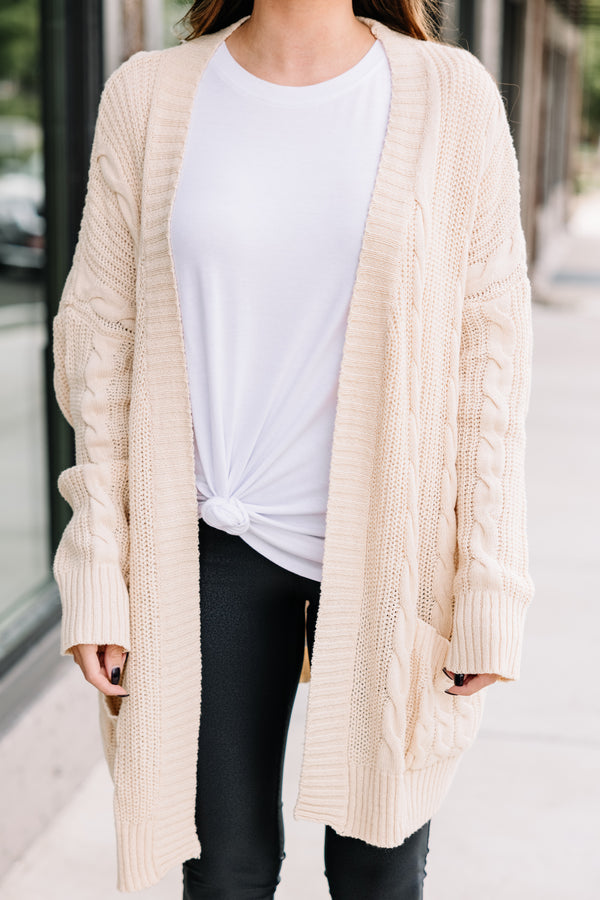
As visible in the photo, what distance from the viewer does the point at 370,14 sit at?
1978 mm

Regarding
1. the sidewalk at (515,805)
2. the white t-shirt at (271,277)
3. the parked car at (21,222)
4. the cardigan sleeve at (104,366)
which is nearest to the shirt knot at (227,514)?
the white t-shirt at (271,277)

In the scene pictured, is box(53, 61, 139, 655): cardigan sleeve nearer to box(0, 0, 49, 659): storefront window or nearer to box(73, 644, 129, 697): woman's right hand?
box(73, 644, 129, 697): woman's right hand

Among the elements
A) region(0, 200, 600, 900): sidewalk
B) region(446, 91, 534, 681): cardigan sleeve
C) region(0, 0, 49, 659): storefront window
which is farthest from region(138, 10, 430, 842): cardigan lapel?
region(0, 0, 49, 659): storefront window

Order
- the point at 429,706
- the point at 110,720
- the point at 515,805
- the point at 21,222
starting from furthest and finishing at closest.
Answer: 1. the point at 21,222
2. the point at 515,805
3. the point at 110,720
4. the point at 429,706

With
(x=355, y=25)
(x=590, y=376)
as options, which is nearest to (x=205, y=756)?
(x=355, y=25)

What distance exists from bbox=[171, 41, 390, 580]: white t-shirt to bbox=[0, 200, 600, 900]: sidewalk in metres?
1.53

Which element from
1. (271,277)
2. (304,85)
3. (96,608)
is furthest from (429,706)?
(304,85)

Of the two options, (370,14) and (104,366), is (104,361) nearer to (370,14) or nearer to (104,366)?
(104,366)

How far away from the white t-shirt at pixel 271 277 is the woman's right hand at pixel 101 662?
26cm

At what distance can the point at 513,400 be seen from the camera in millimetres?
1799

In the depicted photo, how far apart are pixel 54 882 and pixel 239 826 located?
4.18ft

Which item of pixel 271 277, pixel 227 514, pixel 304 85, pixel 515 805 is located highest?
pixel 304 85

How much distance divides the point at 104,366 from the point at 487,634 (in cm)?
72

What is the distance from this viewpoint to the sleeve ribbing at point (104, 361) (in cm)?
183
